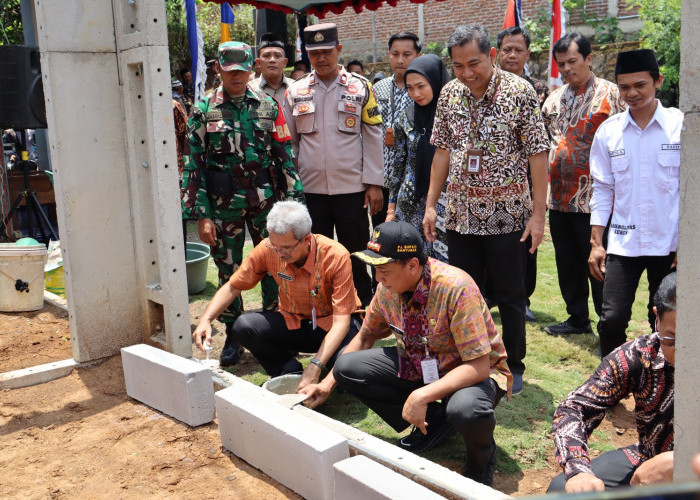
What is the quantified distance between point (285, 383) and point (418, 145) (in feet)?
6.57

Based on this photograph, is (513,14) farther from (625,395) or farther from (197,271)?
(625,395)

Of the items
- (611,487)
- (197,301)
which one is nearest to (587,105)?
(611,487)

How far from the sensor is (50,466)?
344cm

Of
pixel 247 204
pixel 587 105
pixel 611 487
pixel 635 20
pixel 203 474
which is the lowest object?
pixel 203 474

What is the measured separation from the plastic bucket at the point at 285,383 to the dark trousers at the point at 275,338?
0.23 m

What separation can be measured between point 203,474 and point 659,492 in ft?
9.41

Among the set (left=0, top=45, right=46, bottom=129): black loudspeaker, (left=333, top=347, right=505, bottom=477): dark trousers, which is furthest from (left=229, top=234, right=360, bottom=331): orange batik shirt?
(left=0, top=45, right=46, bottom=129): black loudspeaker

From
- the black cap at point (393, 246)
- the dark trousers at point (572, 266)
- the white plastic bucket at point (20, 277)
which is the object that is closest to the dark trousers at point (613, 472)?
the black cap at point (393, 246)

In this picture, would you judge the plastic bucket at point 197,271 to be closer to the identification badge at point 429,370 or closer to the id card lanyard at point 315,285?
the id card lanyard at point 315,285

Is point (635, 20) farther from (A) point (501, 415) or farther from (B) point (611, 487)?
(B) point (611, 487)

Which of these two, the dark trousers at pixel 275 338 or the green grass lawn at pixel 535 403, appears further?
the dark trousers at pixel 275 338

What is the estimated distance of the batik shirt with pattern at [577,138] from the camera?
4668 millimetres

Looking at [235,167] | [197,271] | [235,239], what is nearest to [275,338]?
[235,239]

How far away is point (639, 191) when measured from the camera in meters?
3.82
